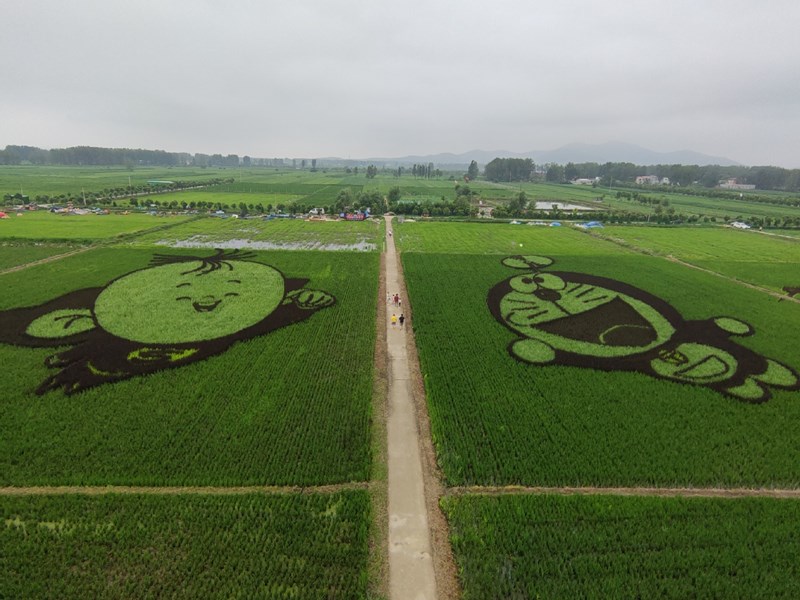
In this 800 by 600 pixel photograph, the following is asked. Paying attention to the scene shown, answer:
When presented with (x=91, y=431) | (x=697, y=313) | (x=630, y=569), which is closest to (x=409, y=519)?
(x=630, y=569)

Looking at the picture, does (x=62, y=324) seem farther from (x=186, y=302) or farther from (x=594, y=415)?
(x=594, y=415)

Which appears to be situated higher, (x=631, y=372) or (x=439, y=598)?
(x=631, y=372)

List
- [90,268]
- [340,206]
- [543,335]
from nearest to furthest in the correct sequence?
[543,335]
[90,268]
[340,206]

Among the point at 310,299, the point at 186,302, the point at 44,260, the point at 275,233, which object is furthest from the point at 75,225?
the point at 310,299

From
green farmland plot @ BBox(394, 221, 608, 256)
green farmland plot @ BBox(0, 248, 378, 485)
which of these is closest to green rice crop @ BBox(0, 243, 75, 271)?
green farmland plot @ BBox(0, 248, 378, 485)

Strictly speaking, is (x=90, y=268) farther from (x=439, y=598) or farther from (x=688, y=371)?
(x=688, y=371)

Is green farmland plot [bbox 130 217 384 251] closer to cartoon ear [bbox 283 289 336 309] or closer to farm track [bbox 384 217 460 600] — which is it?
cartoon ear [bbox 283 289 336 309]

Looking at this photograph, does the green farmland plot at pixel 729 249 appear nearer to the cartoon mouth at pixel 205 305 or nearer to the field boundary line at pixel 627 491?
the field boundary line at pixel 627 491

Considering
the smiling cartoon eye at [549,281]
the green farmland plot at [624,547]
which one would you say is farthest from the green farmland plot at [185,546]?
the smiling cartoon eye at [549,281]
